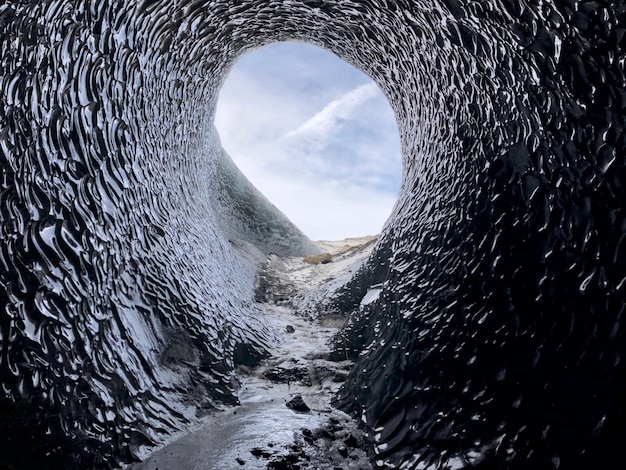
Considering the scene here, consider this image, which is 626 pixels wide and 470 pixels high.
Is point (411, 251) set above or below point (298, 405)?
above

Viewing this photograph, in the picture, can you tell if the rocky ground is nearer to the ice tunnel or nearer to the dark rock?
the dark rock

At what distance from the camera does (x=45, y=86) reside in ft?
6.27

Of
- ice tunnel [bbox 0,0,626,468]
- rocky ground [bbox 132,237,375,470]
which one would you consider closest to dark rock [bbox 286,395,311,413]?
Result: rocky ground [bbox 132,237,375,470]

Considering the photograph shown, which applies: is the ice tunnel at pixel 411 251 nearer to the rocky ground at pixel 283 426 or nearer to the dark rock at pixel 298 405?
the rocky ground at pixel 283 426

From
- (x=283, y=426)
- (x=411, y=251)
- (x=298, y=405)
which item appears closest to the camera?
(x=283, y=426)

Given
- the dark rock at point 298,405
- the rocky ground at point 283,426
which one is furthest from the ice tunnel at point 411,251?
the dark rock at point 298,405

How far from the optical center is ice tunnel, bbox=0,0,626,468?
149 cm

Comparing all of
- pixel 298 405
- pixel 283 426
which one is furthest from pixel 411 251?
pixel 283 426

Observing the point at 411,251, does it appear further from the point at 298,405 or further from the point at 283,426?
the point at 283,426

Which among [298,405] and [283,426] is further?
[298,405]

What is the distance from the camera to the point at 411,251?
2.77m

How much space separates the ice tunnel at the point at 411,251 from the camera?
58.8 inches

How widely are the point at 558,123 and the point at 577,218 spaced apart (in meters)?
0.37

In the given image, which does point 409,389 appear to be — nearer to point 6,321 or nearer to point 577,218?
point 577,218
